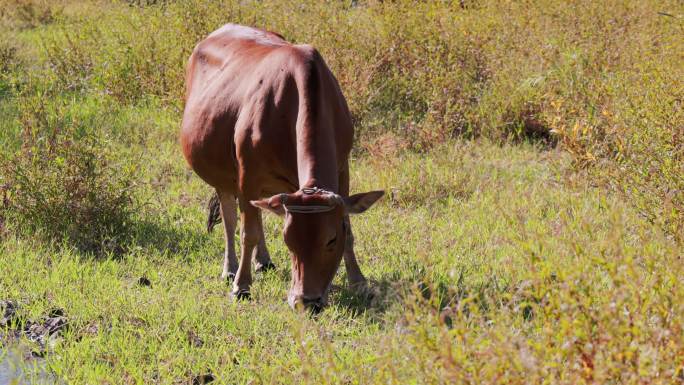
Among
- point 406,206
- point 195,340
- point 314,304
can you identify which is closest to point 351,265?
point 314,304

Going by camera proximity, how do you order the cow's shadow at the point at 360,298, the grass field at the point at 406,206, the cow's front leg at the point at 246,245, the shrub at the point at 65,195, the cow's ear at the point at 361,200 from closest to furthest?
the grass field at the point at 406,206 → the cow's ear at the point at 361,200 → the cow's shadow at the point at 360,298 → the cow's front leg at the point at 246,245 → the shrub at the point at 65,195

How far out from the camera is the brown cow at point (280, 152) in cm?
516

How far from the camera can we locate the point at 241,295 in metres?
6.04

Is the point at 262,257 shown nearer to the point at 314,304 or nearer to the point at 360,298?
the point at 360,298

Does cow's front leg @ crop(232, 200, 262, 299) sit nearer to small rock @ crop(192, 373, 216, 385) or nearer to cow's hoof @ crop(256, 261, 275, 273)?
cow's hoof @ crop(256, 261, 275, 273)

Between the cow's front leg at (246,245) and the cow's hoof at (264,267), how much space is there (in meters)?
0.26

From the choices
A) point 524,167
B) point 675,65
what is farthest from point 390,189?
point 675,65

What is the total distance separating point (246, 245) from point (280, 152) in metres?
0.79

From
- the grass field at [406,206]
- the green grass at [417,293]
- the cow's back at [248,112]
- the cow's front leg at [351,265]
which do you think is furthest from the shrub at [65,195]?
the cow's front leg at [351,265]

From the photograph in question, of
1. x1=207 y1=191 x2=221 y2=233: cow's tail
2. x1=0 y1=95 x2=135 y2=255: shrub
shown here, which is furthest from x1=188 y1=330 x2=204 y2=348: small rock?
x1=207 y1=191 x2=221 y2=233: cow's tail

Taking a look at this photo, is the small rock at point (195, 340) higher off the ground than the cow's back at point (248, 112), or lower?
lower

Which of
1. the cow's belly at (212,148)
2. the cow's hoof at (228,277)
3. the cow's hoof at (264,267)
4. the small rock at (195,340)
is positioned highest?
the cow's belly at (212,148)

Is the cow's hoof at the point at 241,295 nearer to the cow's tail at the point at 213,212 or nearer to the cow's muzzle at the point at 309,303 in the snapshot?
the cow's muzzle at the point at 309,303

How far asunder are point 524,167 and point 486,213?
1314 mm
